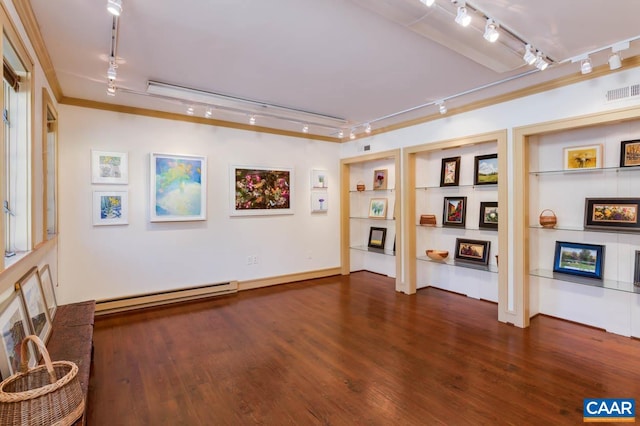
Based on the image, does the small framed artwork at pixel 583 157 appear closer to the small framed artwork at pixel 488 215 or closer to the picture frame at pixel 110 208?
the small framed artwork at pixel 488 215

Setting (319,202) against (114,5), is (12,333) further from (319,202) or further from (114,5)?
(319,202)

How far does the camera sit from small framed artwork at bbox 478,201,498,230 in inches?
170

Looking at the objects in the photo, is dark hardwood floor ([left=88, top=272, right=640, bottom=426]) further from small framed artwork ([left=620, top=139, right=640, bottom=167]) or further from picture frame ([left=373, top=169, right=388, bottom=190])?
picture frame ([left=373, top=169, right=388, bottom=190])

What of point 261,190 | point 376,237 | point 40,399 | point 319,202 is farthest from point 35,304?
point 376,237

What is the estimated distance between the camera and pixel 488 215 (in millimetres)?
4418

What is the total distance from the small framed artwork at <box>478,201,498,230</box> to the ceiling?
142cm

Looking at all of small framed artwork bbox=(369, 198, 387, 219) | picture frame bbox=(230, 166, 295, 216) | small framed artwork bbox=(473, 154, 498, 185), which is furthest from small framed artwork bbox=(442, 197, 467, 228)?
picture frame bbox=(230, 166, 295, 216)

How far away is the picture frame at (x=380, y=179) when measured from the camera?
5.93 metres

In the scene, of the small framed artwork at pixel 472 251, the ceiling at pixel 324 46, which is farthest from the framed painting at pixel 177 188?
the small framed artwork at pixel 472 251

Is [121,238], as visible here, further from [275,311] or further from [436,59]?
[436,59]

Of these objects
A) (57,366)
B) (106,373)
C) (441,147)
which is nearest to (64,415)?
(57,366)

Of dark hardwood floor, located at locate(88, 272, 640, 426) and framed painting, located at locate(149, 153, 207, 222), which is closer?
dark hardwood floor, located at locate(88, 272, 640, 426)

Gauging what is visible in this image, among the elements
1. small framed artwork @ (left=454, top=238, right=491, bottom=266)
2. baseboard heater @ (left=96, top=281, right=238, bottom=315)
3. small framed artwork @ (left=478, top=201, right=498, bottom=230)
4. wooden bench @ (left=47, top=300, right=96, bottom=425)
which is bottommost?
baseboard heater @ (left=96, top=281, right=238, bottom=315)

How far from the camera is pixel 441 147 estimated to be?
452 cm
